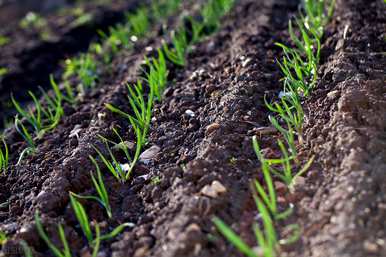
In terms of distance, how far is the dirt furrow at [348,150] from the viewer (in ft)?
5.13

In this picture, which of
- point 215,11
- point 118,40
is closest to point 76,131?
point 118,40

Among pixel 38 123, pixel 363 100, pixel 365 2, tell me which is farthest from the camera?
pixel 365 2

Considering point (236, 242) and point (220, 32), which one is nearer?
point (236, 242)

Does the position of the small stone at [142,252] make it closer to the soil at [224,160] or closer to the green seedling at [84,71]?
the soil at [224,160]

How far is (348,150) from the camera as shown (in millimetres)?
1868

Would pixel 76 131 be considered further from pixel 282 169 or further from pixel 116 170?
pixel 282 169

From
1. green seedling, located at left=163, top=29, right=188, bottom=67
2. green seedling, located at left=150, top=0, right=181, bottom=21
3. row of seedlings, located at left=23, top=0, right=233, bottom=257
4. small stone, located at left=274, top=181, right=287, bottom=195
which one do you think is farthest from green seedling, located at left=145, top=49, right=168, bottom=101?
green seedling, located at left=150, top=0, right=181, bottom=21

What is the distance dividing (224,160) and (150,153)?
1.30 ft

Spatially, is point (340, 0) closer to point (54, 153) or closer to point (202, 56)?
point (202, 56)

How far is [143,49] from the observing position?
3572 mm

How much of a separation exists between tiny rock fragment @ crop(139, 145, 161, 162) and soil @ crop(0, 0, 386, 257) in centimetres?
1

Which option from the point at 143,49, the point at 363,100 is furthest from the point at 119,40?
the point at 363,100

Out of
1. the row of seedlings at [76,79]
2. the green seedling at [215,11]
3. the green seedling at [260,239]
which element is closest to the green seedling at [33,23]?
the row of seedlings at [76,79]

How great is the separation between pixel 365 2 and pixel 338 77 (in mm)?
929
